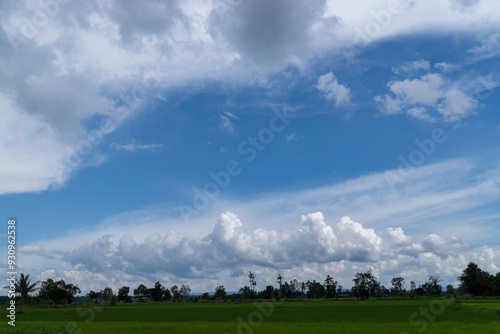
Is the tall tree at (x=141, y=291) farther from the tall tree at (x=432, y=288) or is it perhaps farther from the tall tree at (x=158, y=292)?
the tall tree at (x=432, y=288)

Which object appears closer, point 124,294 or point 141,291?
point 124,294

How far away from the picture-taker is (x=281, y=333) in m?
27.8

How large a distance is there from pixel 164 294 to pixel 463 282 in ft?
346

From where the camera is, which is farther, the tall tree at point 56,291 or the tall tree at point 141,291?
the tall tree at point 141,291

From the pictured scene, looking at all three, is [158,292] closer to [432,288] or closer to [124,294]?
[124,294]

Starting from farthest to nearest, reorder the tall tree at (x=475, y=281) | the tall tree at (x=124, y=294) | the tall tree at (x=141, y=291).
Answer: the tall tree at (x=141, y=291)
the tall tree at (x=124, y=294)
the tall tree at (x=475, y=281)

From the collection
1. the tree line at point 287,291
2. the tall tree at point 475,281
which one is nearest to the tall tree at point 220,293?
the tree line at point 287,291

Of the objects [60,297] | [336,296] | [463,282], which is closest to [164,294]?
[60,297]

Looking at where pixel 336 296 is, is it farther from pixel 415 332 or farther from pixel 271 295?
pixel 415 332

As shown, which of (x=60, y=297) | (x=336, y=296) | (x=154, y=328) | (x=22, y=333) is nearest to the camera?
(x=22, y=333)

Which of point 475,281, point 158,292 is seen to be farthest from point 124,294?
point 475,281

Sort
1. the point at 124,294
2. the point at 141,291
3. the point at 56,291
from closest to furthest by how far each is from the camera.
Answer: the point at 56,291 < the point at 124,294 < the point at 141,291

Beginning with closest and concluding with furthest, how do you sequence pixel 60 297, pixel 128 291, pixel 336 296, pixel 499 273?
1. pixel 499 273
2. pixel 60 297
3. pixel 128 291
4. pixel 336 296

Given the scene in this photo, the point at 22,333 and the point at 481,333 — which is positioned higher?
the point at 22,333
